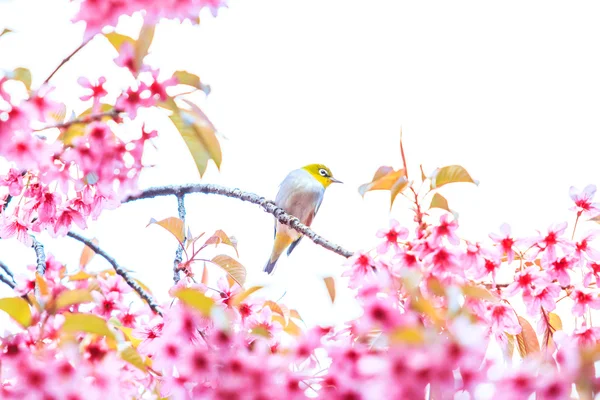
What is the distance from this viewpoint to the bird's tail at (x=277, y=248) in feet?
18.6

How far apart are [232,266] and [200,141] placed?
2.12 ft

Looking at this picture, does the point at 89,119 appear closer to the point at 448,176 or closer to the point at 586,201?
the point at 448,176

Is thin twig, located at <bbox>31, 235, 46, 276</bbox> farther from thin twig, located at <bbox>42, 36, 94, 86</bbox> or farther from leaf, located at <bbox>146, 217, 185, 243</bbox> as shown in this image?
thin twig, located at <bbox>42, 36, 94, 86</bbox>

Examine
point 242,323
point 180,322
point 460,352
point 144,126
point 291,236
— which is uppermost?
point 144,126

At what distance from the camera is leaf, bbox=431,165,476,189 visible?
2.00 metres

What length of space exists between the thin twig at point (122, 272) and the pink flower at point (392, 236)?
2.19 ft

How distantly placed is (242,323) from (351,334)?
0.46 metres

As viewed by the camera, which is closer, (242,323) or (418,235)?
(418,235)

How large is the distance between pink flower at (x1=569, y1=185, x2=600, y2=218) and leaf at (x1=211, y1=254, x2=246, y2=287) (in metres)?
1.03

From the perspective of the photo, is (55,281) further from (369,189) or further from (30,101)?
(369,189)

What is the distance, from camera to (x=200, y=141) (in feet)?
6.03

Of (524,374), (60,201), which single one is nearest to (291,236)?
(60,201)

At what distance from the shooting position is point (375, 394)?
3.40ft

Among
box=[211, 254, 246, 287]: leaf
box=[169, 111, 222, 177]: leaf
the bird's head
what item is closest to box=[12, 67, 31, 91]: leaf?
box=[169, 111, 222, 177]: leaf
